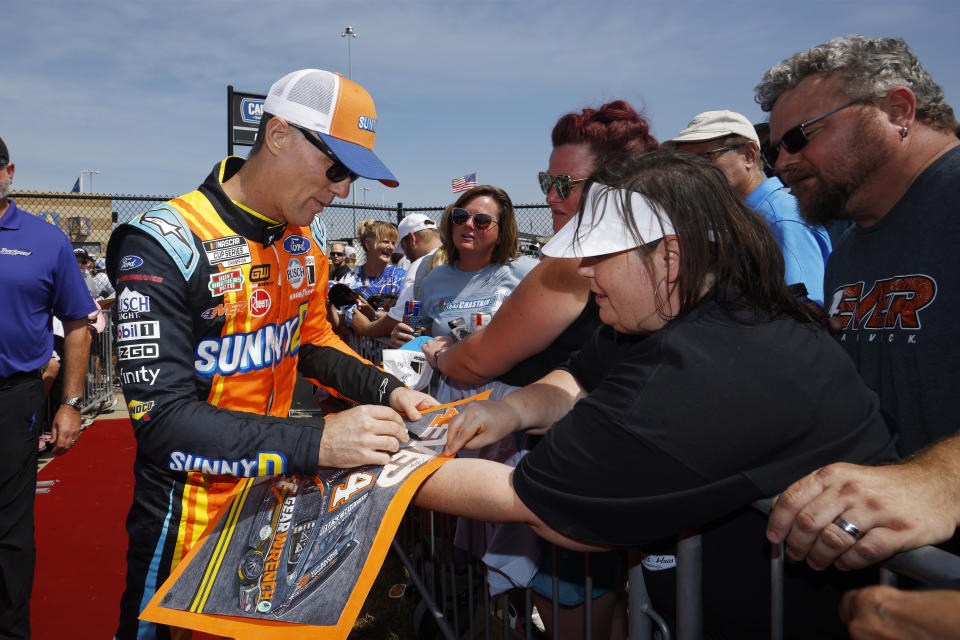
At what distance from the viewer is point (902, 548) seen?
1070 mm

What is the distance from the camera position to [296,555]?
145 cm

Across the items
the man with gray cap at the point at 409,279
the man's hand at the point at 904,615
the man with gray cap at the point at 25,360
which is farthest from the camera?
the man with gray cap at the point at 409,279

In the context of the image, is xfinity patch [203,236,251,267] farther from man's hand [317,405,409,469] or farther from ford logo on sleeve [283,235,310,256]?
man's hand [317,405,409,469]

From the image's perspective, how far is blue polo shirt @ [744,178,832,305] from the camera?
3166 mm

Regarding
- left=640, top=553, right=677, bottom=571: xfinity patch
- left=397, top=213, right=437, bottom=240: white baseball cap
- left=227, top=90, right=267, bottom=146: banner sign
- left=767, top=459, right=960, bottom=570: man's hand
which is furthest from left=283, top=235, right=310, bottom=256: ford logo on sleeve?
left=227, top=90, right=267, bottom=146: banner sign

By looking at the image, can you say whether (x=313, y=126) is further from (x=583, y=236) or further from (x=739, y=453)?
(x=739, y=453)

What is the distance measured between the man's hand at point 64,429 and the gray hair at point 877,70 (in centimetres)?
397

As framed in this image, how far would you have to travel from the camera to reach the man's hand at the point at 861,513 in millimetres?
1081

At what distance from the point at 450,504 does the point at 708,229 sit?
96 cm

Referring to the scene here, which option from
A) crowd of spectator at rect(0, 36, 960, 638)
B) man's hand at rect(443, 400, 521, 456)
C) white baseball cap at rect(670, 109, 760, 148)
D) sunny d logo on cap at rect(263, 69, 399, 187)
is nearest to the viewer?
crowd of spectator at rect(0, 36, 960, 638)

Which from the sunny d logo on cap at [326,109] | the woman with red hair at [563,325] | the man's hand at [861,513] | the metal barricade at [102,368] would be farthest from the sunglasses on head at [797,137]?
the metal barricade at [102,368]

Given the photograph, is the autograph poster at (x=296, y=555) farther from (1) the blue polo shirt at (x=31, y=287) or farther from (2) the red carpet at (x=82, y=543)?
(2) the red carpet at (x=82, y=543)

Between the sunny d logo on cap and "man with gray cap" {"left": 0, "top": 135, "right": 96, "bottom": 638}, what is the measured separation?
2.09 m

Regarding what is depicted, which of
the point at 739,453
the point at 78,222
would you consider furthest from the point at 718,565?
the point at 78,222
